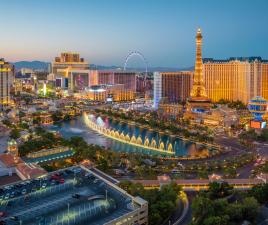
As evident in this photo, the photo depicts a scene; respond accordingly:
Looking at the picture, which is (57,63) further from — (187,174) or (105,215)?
(105,215)

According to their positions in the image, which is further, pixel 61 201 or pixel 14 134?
pixel 14 134

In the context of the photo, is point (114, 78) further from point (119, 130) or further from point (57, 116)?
point (119, 130)

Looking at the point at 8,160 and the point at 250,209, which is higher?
the point at 8,160

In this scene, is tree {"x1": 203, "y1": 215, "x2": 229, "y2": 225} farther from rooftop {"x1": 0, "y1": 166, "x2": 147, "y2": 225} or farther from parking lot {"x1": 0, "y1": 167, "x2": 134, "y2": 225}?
parking lot {"x1": 0, "y1": 167, "x2": 134, "y2": 225}

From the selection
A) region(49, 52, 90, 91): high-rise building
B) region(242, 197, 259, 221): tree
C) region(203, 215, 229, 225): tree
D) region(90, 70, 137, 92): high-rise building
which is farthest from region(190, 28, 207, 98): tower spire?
region(49, 52, 90, 91): high-rise building

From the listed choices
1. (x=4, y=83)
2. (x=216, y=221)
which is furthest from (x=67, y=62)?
(x=216, y=221)

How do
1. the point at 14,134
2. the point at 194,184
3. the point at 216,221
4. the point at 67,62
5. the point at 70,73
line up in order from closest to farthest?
1. the point at 216,221
2. the point at 194,184
3. the point at 14,134
4. the point at 70,73
5. the point at 67,62

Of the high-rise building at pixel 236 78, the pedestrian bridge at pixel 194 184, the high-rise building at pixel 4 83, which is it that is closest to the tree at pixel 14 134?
the pedestrian bridge at pixel 194 184
